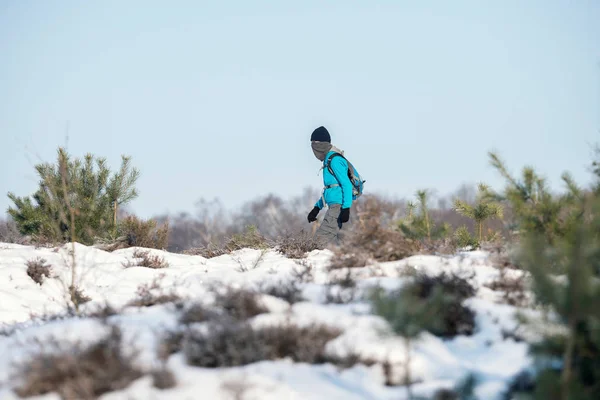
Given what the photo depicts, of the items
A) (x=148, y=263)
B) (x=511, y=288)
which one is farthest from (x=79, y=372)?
(x=148, y=263)

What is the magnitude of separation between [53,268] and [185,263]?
206cm

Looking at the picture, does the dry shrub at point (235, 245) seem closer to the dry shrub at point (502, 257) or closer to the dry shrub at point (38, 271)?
the dry shrub at point (38, 271)

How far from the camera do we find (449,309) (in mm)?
4352

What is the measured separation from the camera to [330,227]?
10367 millimetres

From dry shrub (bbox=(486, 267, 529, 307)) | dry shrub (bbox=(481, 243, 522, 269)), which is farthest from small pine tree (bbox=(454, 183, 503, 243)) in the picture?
dry shrub (bbox=(486, 267, 529, 307))

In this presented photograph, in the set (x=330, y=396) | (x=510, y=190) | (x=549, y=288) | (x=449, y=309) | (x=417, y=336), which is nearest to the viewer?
(x=549, y=288)

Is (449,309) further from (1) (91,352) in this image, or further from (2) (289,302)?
(1) (91,352)

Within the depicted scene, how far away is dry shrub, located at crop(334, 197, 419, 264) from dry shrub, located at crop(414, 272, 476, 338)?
2.87 feet

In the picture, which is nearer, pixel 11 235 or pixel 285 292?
pixel 285 292

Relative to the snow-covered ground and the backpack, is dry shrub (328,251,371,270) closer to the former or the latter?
the snow-covered ground

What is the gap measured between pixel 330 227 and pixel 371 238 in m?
4.64

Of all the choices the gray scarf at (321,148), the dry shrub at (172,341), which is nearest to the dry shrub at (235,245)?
the gray scarf at (321,148)

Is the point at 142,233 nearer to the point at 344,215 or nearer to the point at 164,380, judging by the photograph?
the point at 344,215

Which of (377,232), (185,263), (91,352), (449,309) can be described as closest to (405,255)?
(377,232)
